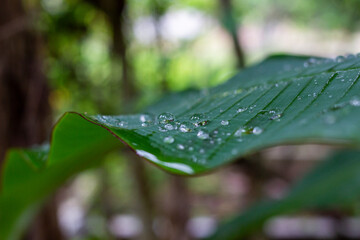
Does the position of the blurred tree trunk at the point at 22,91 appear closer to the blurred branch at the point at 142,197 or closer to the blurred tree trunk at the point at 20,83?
the blurred tree trunk at the point at 20,83

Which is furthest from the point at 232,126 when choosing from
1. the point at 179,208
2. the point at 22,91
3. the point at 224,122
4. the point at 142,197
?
the point at 179,208

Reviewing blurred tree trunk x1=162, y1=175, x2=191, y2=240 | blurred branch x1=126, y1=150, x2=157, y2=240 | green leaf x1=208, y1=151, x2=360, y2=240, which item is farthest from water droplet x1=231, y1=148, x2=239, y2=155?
blurred tree trunk x1=162, y1=175, x2=191, y2=240

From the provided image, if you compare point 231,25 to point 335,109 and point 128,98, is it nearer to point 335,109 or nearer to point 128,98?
point 128,98

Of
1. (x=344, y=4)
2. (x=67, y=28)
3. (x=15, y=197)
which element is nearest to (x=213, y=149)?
(x=15, y=197)

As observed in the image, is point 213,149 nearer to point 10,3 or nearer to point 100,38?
point 10,3

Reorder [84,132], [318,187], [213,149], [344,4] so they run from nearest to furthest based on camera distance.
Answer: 1. [213,149]
2. [84,132]
3. [318,187]
4. [344,4]

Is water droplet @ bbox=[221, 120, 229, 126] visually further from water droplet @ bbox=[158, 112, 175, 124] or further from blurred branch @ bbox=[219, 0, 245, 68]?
blurred branch @ bbox=[219, 0, 245, 68]

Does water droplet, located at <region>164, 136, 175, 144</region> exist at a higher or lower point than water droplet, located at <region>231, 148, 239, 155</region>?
lower

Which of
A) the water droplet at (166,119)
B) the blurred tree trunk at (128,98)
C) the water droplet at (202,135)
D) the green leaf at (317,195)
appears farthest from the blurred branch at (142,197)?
the water droplet at (202,135)
